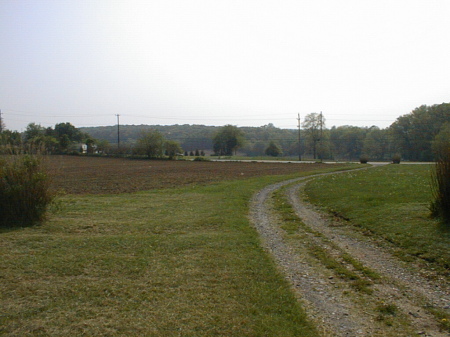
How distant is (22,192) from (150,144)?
65581 millimetres

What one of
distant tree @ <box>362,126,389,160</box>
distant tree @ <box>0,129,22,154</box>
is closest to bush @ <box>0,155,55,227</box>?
distant tree @ <box>0,129,22,154</box>

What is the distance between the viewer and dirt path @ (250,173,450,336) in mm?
→ 3965

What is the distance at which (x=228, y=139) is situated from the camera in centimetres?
10606

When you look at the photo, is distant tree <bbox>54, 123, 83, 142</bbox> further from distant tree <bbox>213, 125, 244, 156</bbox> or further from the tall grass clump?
the tall grass clump

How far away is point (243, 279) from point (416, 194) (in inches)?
419

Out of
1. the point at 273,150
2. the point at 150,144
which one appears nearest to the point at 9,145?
the point at 150,144

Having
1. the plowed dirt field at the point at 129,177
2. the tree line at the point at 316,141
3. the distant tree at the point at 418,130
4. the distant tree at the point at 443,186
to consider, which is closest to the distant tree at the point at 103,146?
the tree line at the point at 316,141

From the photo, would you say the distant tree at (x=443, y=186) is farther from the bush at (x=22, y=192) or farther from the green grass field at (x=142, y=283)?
the bush at (x=22, y=192)

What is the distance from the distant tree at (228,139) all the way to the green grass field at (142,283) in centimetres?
9731

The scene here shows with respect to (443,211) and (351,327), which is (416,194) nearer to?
(443,211)

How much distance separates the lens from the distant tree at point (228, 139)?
4176 inches

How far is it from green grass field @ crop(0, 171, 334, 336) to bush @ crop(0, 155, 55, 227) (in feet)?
2.29

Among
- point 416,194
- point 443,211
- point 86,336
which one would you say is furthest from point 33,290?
point 416,194

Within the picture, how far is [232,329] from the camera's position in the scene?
12.3ft
